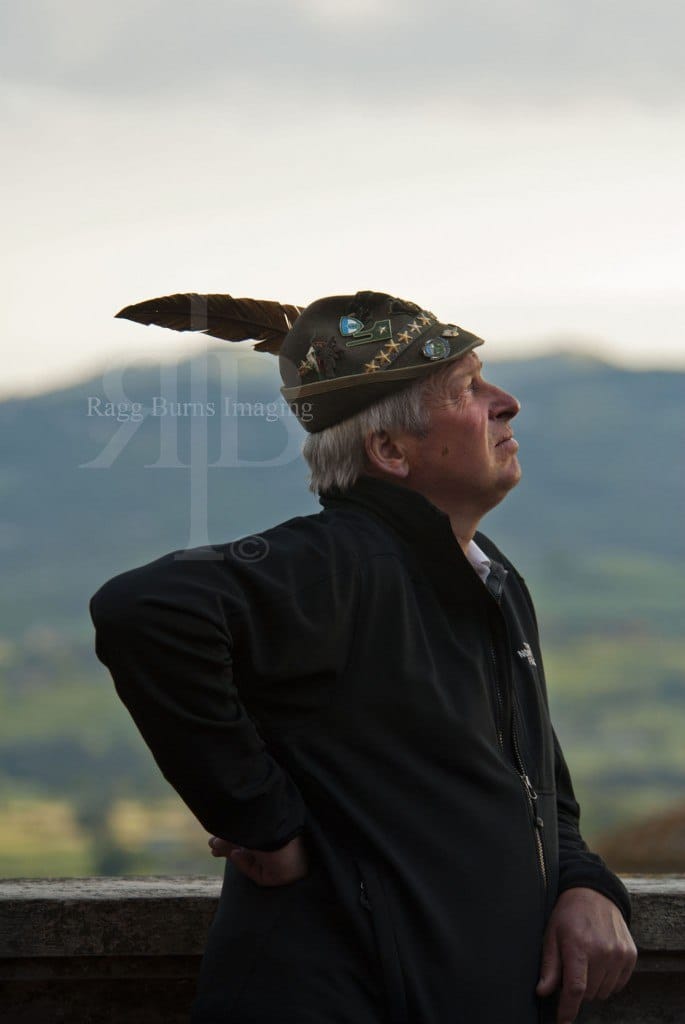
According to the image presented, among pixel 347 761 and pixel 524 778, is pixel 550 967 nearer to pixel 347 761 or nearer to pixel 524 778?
pixel 524 778

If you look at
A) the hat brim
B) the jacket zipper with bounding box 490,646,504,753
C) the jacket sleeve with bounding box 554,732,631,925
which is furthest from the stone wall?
the hat brim

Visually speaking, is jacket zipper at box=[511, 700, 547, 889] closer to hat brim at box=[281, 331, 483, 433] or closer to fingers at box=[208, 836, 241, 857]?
fingers at box=[208, 836, 241, 857]

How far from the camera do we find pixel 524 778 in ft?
6.33

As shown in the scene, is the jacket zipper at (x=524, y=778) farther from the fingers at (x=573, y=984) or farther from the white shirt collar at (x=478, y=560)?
the white shirt collar at (x=478, y=560)

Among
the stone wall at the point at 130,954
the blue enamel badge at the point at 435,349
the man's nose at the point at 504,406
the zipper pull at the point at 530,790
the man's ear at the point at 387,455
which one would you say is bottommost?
the stone wall at the point at 130,954

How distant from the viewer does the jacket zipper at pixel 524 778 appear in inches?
74.7

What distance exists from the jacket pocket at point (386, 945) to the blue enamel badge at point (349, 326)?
3.21 feet

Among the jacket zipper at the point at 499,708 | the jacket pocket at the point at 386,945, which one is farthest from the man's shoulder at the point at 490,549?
the jacket pocket at the point at 386,945

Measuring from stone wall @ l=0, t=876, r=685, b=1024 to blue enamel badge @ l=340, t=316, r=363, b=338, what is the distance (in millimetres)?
1146

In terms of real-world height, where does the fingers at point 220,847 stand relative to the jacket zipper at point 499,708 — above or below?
below

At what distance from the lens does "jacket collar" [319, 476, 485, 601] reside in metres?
1.92

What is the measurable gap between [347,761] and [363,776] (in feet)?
0.11

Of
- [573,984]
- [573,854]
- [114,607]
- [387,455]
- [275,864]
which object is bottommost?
[573,984]

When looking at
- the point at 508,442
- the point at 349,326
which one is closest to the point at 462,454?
the point at 508,442
